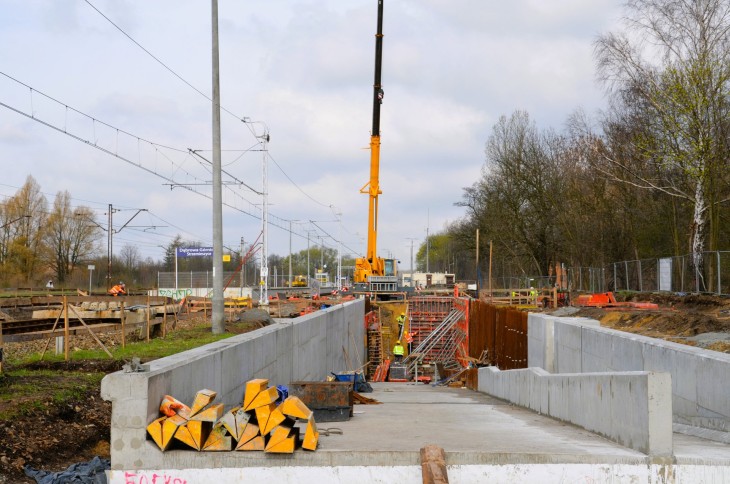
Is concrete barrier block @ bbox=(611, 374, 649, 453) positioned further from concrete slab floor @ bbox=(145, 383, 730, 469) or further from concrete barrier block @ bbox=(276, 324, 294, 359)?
concrete barrier block @ bbox=(276, 324, 294, 359)

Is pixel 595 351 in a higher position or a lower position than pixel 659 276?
lower

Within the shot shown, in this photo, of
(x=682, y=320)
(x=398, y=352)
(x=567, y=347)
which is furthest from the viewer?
(x=398, y=352)

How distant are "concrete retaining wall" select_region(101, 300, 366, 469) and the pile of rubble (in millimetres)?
175

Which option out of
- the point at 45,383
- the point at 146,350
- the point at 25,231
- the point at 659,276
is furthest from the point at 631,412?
the point at 25,231

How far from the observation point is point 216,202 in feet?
68.3

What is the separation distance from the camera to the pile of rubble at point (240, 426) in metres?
7.80

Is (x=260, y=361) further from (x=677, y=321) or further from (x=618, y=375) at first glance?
(x=677, y=321)

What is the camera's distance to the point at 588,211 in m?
54.0

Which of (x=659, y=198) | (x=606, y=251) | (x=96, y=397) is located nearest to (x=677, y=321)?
(x=96, y=397)

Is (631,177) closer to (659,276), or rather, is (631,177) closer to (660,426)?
(659,276)

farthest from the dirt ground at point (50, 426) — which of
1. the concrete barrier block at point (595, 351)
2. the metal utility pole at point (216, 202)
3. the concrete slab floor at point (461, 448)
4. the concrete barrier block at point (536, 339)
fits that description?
the concrete barrier block at point (536, 339)

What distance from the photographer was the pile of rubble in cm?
780

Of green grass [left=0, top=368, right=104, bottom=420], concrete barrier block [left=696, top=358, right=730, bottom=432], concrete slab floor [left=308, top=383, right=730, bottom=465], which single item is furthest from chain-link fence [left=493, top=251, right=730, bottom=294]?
green grass [left=0, top=368, right=104, bottom=420]

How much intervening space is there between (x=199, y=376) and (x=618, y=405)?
4.73 meters
